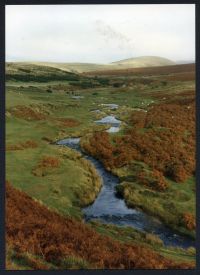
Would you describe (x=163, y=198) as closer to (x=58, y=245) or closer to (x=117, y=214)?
(x=117, y=214)

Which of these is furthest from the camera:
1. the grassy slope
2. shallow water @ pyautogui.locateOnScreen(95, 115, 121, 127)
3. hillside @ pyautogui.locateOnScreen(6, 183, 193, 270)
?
shallow water @ pyautogui.locateOnScreen(95, 115, 121, 127)

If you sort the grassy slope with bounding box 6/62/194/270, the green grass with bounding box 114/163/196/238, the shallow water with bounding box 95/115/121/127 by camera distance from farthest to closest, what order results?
1. the shallow water with bounding box 95/115/121/127
2. the grassy slope with bounding box 6/62/194/270
3. the green grass with bounding box 114/163/196/238

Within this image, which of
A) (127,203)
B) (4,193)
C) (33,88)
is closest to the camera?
(4,193)

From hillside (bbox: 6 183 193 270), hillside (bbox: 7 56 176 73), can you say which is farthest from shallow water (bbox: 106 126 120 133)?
hillside (bbox: 6 183 193 270)

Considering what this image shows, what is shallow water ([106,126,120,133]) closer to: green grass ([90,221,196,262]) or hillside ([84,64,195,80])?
hillside ([84,64,195,80])

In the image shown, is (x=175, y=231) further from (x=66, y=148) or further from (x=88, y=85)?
(x=88, y=85)

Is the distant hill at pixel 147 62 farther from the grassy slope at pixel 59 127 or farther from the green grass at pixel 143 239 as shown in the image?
the green grass at pixel 143 239

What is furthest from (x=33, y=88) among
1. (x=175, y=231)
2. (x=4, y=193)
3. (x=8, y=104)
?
(x=175, y=231)

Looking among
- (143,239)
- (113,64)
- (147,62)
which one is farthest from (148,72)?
(143,239)

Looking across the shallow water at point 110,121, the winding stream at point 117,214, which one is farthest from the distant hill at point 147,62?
the winding stream at point 117,214
